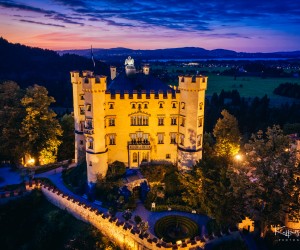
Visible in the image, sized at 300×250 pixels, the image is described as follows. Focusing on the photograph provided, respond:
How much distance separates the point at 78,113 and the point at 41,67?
2979 inches

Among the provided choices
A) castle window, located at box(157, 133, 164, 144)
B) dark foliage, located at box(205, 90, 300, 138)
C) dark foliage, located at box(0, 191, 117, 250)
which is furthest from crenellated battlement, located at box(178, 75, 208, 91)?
dark foliage, located at box(205, 90, 300, 138)

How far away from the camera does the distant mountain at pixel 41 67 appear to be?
9213 centimetres

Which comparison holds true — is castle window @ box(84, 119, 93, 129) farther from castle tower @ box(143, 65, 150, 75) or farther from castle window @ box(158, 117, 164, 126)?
castle tower @ box(143, 65, 150, 75)

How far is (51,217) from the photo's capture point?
107ft

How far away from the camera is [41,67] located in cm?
10781

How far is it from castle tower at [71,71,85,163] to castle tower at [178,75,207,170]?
531 inches

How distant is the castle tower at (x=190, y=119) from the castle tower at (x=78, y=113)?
531 inches

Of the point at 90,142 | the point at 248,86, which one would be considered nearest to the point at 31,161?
the point at 90,142

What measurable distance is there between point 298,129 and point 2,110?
1835 inches

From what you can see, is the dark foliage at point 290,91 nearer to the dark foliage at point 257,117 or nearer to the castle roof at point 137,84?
the dark foliage at point 257,117

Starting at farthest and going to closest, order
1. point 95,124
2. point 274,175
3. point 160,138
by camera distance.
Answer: point 160,138 < point 95,124 < point 274,175

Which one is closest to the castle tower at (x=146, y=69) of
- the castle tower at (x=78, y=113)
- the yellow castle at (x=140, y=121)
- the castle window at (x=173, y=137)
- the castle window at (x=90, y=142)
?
the yellow castle at (x=140, y=121)

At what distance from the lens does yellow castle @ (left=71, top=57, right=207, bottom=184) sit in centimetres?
3547

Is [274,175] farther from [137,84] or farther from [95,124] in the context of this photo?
[137,84]
